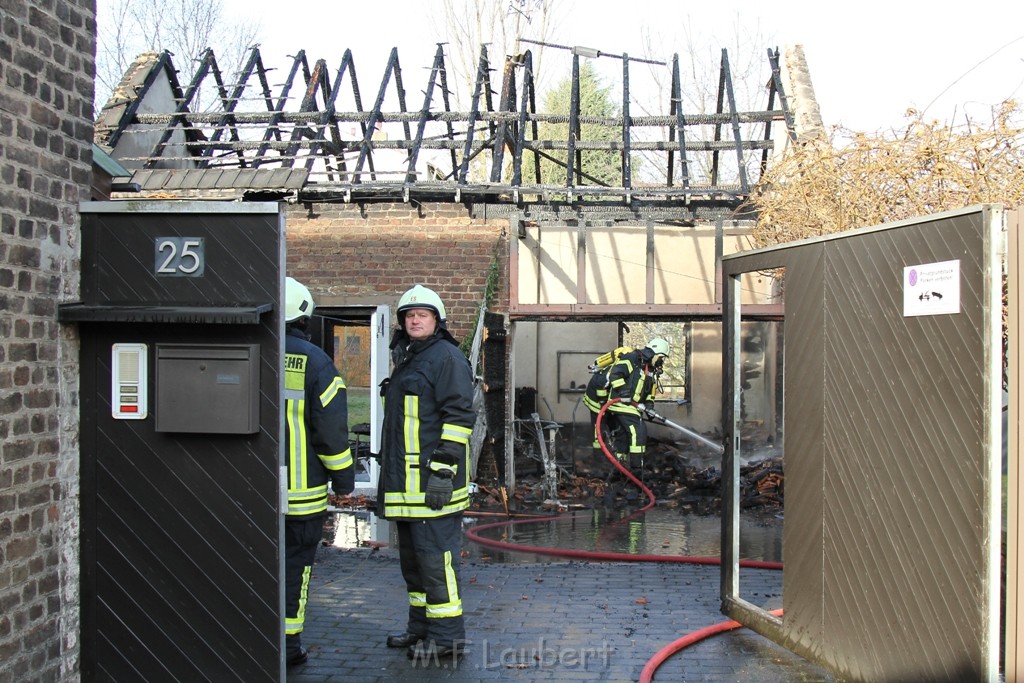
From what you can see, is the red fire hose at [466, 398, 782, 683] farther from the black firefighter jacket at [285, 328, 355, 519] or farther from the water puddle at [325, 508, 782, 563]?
the black firefighter jacket at [285, 328, 355, 519]

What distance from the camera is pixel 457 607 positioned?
17.3 ft

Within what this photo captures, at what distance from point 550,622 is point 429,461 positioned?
5.28 feet

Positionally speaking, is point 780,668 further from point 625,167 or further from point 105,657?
point 625,167

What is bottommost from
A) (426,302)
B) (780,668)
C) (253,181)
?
(780,668)

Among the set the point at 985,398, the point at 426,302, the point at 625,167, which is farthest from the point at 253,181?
the point at 985,398

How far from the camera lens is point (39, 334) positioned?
3.97 meters

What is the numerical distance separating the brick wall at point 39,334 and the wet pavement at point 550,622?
4.84ft

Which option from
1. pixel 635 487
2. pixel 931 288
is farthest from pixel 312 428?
pixel 635 487

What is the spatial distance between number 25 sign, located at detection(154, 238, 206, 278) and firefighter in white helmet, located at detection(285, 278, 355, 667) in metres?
0.83

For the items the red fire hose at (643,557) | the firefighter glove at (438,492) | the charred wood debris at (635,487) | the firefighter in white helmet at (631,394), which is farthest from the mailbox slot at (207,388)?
the firefighter in white helmet at (631,394)

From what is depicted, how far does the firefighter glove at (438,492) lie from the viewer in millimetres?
5051

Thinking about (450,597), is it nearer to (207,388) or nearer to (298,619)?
(298,619)

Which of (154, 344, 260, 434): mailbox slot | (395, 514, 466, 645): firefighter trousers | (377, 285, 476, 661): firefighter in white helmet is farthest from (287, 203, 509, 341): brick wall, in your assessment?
(154, 344, 260, 434): mailbox slot

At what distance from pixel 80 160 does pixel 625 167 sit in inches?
324
